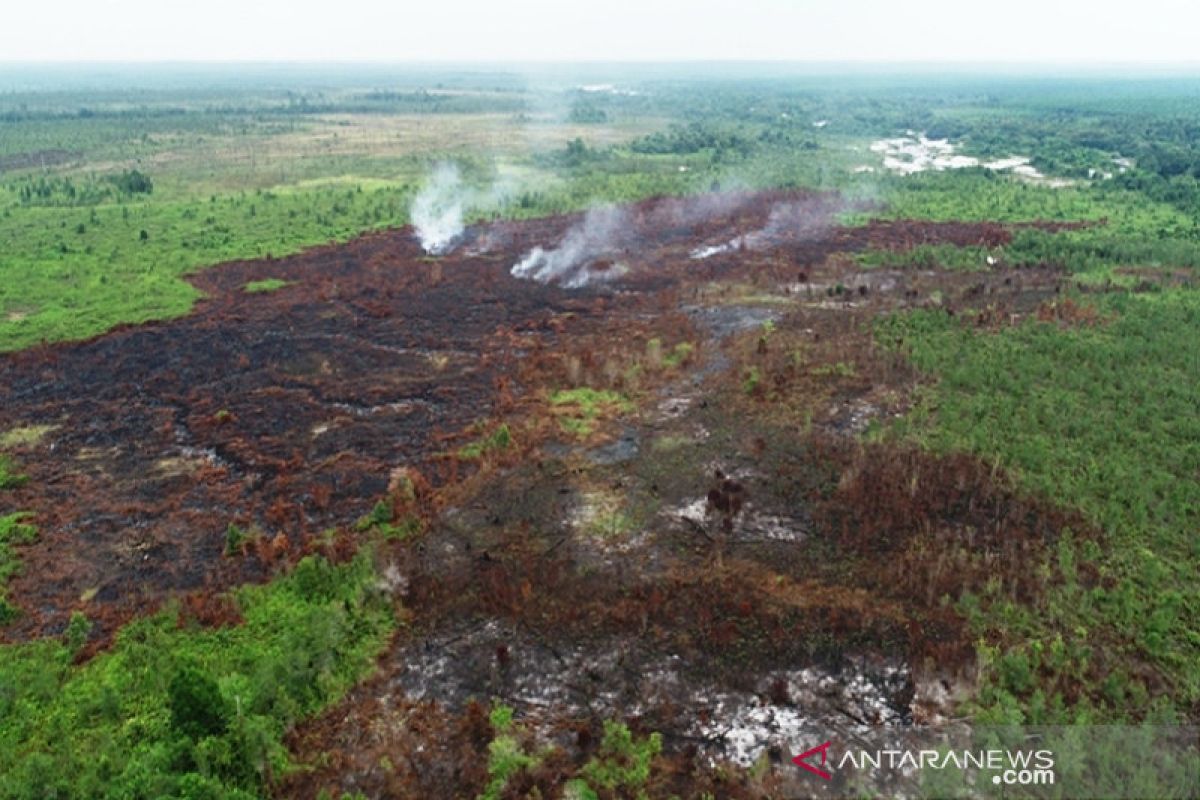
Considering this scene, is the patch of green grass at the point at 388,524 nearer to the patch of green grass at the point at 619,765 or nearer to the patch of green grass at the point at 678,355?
the patch of green grass at the point at 619,765

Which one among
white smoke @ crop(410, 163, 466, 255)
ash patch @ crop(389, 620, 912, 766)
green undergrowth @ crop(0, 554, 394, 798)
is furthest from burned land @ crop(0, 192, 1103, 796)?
white smoke @ crop(410, 163, 466, 255)

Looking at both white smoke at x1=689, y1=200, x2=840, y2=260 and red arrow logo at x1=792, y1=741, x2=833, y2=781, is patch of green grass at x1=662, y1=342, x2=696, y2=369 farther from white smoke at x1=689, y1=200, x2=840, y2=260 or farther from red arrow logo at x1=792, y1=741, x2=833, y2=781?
red arrow logo at x1=792, y1=741, x2=833, y2=781

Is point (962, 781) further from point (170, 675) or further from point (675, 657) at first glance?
point (170, 675)

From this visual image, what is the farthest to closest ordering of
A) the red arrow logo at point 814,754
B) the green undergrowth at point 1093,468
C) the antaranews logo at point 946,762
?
the green undergrowth at point 1093,468 < the red arrow logo at point 814,754 < the antaranews logo at point 946,762

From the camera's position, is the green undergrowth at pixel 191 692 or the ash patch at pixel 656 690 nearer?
the green undergrowth at pixel 191 692

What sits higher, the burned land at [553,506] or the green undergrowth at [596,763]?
the burned land at [553,506]

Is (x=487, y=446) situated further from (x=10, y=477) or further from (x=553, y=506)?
(x=10, y=477)

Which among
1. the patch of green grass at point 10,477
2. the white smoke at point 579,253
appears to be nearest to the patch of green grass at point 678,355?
the white smoke at point 579,253
